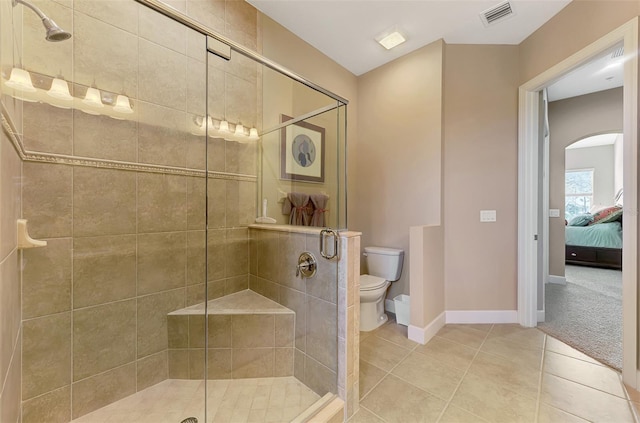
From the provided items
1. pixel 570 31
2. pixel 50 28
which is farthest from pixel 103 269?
pixel 570 31

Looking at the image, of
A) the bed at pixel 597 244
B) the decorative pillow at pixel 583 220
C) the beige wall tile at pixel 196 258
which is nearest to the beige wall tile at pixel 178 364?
the beige wall tile at pixel 196 258

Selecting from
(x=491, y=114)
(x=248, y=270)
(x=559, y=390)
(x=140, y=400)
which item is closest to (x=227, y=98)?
(x=248, y=270)

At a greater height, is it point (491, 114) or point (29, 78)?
point (491, 114)

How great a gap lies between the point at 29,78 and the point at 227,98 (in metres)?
1.01

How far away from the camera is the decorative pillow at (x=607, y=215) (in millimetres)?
4676

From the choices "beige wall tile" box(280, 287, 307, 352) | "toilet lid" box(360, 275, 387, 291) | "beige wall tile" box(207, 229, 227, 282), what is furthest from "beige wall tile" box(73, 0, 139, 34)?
"toilet lid" box(360, 275, 387, 291)

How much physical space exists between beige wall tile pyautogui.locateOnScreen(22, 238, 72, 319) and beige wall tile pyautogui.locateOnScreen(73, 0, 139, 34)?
125 centimetres

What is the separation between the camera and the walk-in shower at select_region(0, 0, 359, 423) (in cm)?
126

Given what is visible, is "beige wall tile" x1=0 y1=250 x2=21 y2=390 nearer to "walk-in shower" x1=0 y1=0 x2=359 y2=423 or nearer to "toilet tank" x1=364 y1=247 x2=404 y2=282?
"walk-in shower" x1=0 y1=0 x2=359 y2=423

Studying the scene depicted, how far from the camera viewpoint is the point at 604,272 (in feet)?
14.0

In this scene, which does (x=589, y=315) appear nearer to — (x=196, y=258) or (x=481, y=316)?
(x=481, y=316)

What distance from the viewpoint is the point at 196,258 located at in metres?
1.83

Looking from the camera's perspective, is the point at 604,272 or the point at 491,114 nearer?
the point at 491,114

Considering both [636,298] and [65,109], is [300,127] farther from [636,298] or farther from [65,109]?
[636,298]
